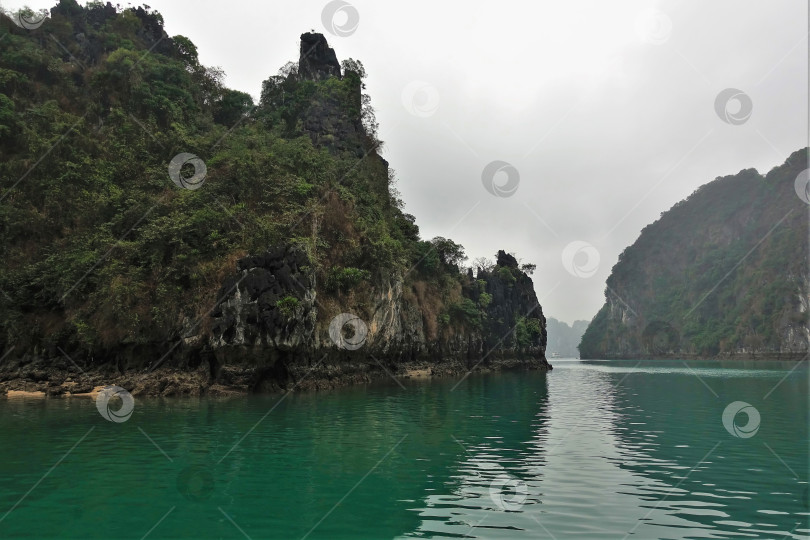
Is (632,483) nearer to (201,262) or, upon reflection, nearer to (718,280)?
(201,262)

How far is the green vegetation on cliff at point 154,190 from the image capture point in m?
26.3

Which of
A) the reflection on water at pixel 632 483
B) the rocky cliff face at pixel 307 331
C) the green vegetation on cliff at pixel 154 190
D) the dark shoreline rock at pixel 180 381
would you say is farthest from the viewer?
the green vegetation on cliff at pixel 154 190

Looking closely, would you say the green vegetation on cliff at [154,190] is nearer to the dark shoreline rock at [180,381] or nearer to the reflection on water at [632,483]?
the dark shoreline rock at [180,381]

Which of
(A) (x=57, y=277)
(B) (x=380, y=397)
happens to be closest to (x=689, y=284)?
(B) (x=380, y=397)

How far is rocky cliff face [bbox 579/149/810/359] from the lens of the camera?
99.5 meters

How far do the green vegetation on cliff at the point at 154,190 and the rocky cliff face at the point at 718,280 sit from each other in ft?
279

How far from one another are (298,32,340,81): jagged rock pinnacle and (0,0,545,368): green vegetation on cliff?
186 centimetres

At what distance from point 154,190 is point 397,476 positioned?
27872 mm

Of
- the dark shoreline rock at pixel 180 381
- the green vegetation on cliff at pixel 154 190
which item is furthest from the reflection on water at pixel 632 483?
the green vegetation on cliff at pixel 154 190

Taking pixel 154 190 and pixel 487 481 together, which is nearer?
pixel 487 481

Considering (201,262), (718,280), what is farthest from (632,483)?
(718,280)

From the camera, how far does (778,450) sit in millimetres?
11969

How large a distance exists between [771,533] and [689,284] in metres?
157

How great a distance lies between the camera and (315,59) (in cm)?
5362
